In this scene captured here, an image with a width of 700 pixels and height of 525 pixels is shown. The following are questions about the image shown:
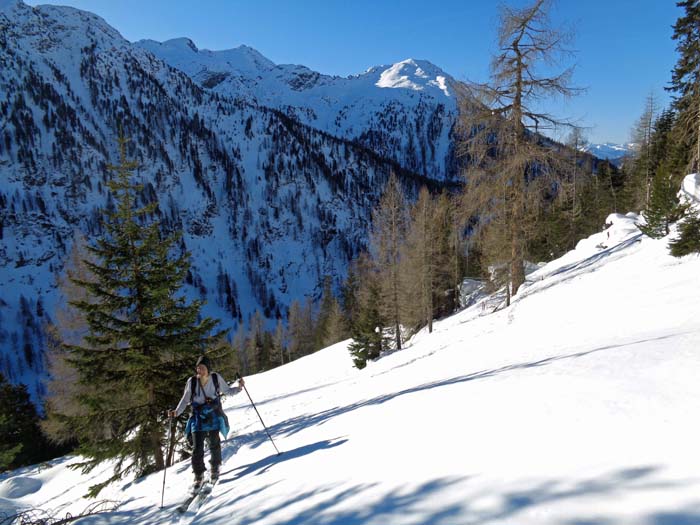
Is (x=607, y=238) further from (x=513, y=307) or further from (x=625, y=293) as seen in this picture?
(x=625, y=293)

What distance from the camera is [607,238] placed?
2519 centimetres

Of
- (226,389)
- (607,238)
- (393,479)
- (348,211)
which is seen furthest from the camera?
(348,211)

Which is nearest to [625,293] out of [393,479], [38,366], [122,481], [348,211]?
[393,479]

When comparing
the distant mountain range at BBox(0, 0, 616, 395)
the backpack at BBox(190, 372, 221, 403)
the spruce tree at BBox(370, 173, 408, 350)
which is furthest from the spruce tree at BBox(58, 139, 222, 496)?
the distant mountain range at BBox(0, 0, 616, 395)

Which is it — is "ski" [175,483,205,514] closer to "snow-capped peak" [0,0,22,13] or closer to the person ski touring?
the person ski touring

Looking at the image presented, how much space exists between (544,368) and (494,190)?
1032 cm

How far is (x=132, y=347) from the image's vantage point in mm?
9484

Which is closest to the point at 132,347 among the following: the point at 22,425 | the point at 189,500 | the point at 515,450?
the point at 189,500

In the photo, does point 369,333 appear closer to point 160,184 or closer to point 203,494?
point 203,494

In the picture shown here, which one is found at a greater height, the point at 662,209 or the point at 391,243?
the point at 391,243

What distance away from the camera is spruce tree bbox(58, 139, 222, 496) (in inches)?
365

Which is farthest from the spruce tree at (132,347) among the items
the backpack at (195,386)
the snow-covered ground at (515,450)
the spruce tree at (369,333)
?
the spruce tree at (369,333)

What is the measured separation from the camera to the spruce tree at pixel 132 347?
9.27 m

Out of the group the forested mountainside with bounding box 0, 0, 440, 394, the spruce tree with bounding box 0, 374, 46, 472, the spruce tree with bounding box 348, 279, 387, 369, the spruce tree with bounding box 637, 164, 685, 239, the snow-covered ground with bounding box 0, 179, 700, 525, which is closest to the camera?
the snow-covered ground with bounding box 0, 179, 700, 525
